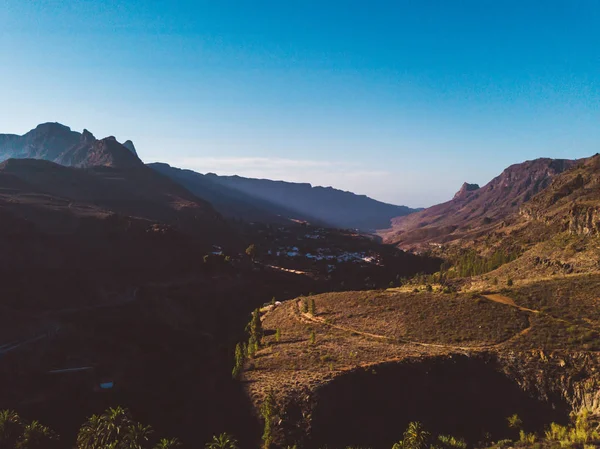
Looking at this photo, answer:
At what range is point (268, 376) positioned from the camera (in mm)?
50844

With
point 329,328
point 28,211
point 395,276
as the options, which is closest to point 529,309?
point 329,328

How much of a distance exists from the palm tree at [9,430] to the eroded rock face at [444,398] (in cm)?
3005

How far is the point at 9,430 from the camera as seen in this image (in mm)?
40906

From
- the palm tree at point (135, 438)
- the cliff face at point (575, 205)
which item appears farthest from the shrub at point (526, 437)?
the cliff face at point (575, 205)

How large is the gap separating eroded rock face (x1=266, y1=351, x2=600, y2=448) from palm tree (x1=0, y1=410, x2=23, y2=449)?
3005cm

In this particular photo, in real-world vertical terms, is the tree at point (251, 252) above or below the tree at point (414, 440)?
above

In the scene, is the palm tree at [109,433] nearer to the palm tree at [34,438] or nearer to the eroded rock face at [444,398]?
the palm tree at [34,438]

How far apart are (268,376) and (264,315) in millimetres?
41774

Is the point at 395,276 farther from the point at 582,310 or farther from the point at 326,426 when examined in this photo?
the point at 326,426

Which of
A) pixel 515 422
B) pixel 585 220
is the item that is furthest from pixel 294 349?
pixel 585 220

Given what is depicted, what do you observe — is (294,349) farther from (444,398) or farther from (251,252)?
(251,252)

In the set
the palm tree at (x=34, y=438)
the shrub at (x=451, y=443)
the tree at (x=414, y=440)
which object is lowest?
the palm tree at (x=34, y=438)

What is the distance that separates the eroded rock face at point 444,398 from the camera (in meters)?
39.4

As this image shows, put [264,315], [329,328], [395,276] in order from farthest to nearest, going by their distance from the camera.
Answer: [395,276], [264,315], [329,328]
